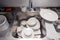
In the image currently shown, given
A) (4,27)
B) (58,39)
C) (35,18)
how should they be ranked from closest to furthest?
(58,39)
(4,27)
(35,18)

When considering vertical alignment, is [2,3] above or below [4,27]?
above

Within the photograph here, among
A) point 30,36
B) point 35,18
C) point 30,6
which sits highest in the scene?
point 30,6

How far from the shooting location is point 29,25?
1053 mm

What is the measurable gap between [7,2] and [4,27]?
1.08 ft

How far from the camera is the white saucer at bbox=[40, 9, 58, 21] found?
3.40 feet

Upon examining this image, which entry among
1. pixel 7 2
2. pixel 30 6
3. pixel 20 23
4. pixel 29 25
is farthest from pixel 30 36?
pixel 7 2

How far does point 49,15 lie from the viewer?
1076 millimetres

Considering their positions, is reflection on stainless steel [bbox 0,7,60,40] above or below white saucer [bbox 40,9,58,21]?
below

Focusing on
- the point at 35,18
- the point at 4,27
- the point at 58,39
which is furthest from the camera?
the point at 35,18

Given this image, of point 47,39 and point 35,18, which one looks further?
point 35,18

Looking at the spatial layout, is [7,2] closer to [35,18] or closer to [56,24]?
[35,18]

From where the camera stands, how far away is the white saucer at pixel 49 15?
1.04 metres

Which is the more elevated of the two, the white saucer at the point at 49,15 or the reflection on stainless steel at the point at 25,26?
the white saucer at the point at 49,15

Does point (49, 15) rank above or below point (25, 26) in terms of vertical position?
above
